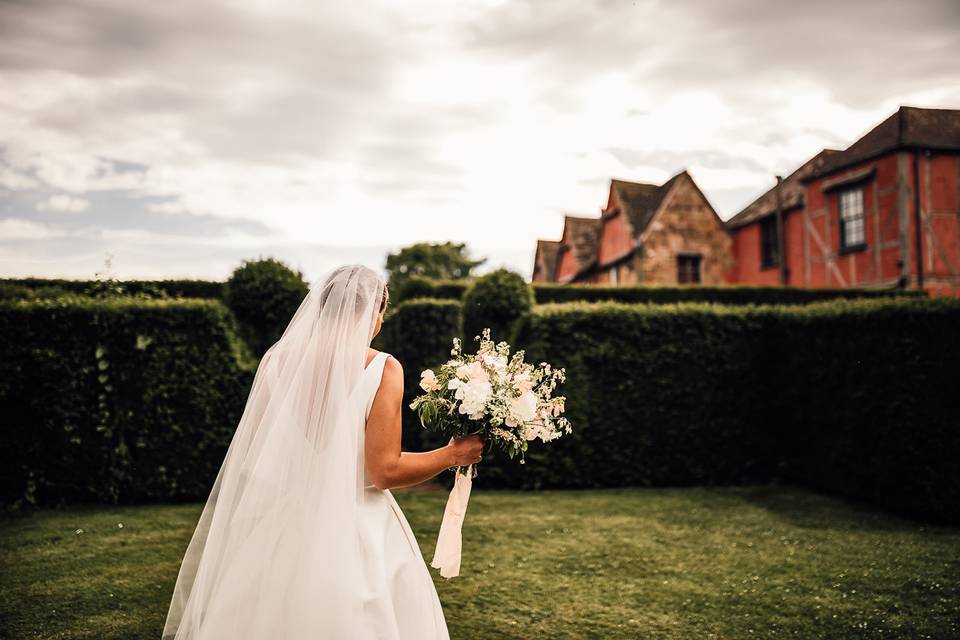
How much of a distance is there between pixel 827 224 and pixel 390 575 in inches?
987

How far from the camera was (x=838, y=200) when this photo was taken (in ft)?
75.9

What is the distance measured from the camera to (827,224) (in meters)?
23.5

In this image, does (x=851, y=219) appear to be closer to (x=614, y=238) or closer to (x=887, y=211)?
(x=887, y=211)

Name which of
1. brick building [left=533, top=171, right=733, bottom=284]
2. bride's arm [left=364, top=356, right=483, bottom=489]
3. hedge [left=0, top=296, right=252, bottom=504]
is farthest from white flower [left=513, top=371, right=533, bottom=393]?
brick building [left=533, top=171, right=733, bottom=284]

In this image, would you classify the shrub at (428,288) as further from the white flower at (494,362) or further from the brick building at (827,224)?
the brick building at (827,224)

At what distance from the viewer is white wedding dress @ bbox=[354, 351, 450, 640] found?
8.33 feet

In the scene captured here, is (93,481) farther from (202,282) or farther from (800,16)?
(800,16)

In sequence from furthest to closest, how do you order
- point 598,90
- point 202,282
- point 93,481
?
1. point 202,282
2. point 598,90
3. point 93,481

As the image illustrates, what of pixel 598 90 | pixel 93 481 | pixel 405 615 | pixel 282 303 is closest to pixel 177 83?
pixel 282 303

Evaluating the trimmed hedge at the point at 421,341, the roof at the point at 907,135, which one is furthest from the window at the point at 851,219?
the trimmed hedge at the point at 421,341

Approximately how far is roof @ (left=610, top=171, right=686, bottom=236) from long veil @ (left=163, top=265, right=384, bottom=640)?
89.8 feet

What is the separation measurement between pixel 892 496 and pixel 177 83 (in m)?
11.1

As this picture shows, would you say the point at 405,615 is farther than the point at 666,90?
No

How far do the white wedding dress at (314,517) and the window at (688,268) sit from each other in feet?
89.5
